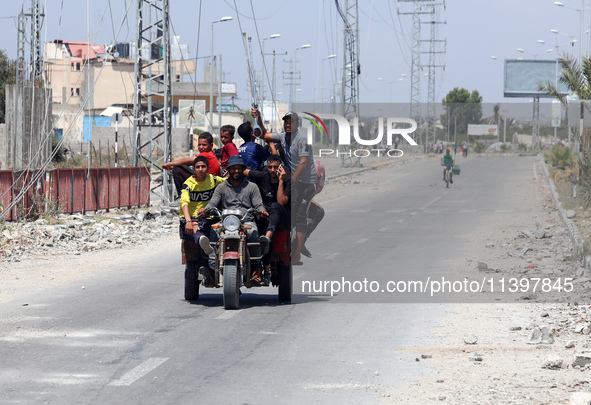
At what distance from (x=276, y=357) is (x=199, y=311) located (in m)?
2.55

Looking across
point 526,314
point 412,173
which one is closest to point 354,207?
point 526,314

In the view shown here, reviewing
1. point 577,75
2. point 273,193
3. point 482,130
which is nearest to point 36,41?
point 577,75

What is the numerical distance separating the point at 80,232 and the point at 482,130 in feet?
254

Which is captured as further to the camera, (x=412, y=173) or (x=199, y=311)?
(x=412, y=173)

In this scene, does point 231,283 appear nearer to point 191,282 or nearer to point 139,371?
point 191,282

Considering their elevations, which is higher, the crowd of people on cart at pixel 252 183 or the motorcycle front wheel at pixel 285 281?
the crowd of people on cart at pixel 252 183

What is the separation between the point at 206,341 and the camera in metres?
8.12

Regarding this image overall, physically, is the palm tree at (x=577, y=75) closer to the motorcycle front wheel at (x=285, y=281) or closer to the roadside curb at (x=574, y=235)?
the roadside curb at (x=574, y=235)

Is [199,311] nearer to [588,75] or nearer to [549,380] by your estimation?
[549,380]

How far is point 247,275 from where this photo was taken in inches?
388

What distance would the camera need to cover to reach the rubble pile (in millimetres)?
16688

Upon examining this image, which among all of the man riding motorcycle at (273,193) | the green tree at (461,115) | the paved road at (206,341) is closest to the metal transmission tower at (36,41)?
the paved road at (206,341)

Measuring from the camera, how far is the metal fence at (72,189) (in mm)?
20000

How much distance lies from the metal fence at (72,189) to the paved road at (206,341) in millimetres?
5755
